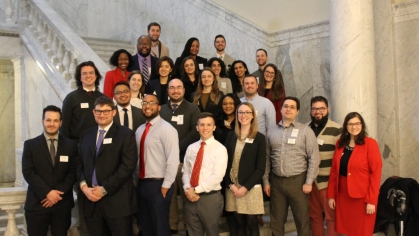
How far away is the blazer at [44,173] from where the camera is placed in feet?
13.3

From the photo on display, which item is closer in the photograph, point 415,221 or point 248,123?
point 248,123

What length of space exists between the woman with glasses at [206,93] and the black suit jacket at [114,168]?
122 centimetres

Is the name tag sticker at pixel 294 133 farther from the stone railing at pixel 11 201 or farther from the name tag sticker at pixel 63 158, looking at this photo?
the stone railing at pixel 11 201

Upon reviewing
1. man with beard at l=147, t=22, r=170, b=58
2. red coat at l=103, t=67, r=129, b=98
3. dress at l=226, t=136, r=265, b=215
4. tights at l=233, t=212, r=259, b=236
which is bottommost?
tights at l=233, t=212, r=259, b=236

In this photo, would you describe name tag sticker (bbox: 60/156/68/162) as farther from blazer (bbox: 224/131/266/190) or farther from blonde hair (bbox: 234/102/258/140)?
blonde hair (bbox: 234/102/258/140)

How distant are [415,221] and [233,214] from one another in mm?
2218

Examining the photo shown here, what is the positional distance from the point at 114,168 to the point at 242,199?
49.5 inches

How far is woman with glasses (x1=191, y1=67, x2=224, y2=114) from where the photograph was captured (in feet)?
16.9

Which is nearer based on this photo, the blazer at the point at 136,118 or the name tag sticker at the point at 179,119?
the blazer at the point at 136,118

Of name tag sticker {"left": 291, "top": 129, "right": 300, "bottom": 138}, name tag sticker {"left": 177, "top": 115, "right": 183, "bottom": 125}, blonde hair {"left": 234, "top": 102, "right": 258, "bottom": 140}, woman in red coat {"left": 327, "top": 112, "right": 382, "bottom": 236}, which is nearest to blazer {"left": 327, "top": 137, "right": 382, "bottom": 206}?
woman in red coat {"left": 327, "top": 112, "right": 382, "bottom": 236}

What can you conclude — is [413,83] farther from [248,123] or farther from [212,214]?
[212,214]

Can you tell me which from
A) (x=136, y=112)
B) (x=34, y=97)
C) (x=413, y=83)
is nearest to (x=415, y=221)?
(x=413, y=83)

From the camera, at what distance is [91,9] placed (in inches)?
467

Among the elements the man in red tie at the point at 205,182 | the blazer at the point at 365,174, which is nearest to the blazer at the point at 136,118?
the man in red tie at the point at 205,182
